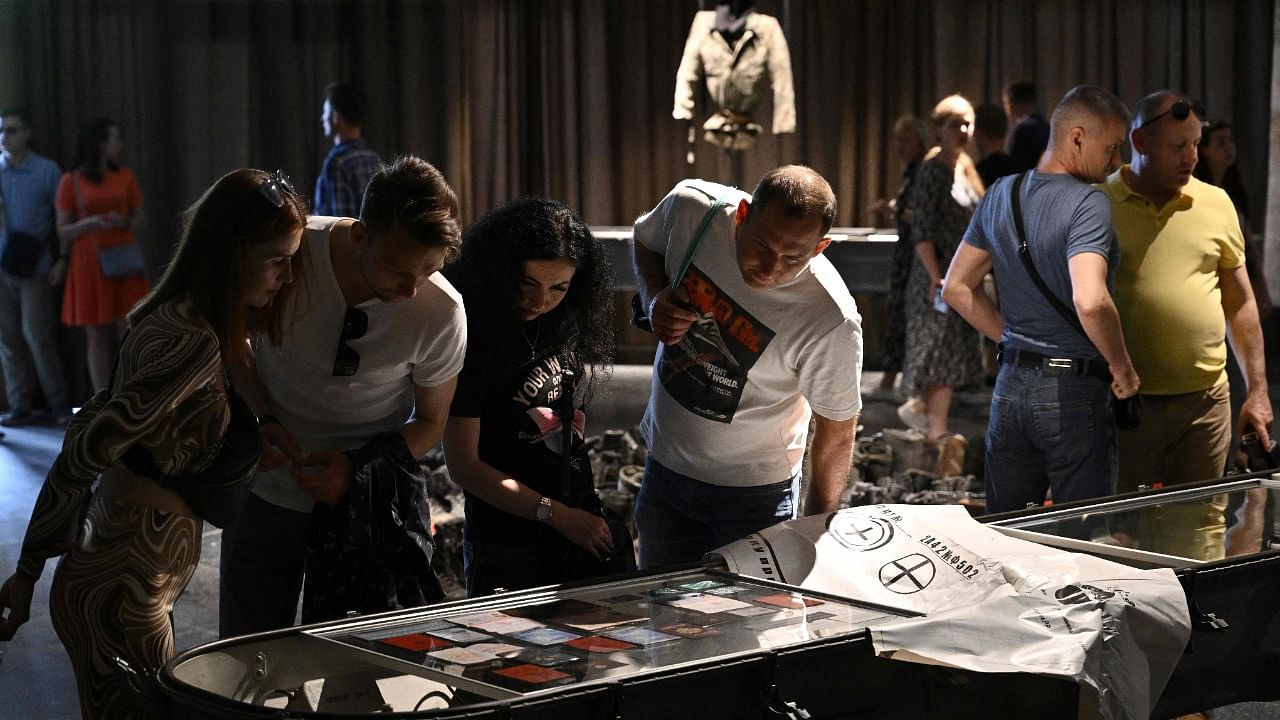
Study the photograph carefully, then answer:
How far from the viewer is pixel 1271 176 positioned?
9.52 m

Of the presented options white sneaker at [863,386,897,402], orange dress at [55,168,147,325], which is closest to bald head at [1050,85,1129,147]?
white sneaker at [863,386,897,402]

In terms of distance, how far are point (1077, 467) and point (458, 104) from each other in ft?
25.0

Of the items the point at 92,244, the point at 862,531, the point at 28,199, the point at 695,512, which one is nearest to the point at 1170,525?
the point at 862,531

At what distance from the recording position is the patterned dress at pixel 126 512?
6.86 ft

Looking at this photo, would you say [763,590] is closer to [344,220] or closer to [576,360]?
[576,360]

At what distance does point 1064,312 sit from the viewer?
3676 mm

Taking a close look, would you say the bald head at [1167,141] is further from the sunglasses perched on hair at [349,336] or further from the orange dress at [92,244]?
the orange dress at [92,244]

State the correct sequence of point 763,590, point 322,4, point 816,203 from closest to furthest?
point 763,590 → point 816,203 → point 322,4


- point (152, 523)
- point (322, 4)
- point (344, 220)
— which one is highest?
point (322, 4)

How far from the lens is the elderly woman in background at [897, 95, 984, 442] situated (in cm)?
717

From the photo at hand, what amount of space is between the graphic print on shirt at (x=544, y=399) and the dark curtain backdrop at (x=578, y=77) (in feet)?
23.9

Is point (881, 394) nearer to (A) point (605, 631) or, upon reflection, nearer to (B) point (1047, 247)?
(B) point (1047, 247)

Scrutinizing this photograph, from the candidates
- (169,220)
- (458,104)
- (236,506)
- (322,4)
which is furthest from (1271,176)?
(236,506)

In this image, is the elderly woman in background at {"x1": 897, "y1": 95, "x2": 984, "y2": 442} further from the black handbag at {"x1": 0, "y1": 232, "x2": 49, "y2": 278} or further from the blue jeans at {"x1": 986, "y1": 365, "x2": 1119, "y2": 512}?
the black handbag at {"x1": 0, "y1": 232, "x2": 49, "y2": 278}
